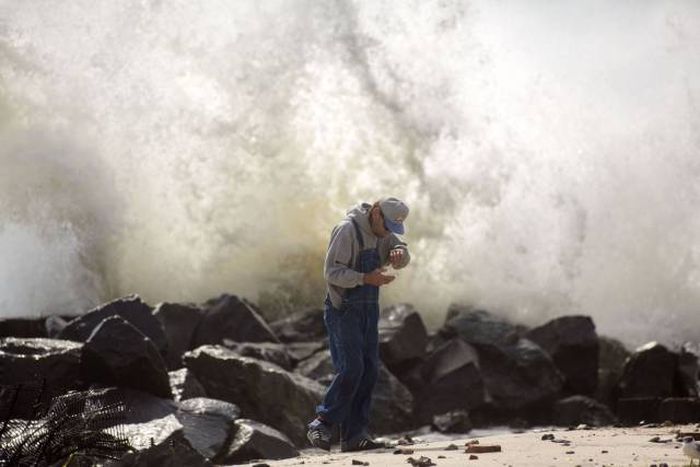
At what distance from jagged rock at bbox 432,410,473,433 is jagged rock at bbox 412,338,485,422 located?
453mm

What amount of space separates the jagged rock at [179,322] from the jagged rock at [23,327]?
1401 millimetres

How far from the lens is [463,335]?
1497cm

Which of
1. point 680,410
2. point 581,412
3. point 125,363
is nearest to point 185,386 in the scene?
point 125,363

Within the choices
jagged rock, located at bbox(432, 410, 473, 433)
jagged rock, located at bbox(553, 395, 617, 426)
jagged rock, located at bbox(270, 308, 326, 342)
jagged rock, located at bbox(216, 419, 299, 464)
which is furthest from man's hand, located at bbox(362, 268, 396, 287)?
jagged rock, located at bbox(270, 308, 326, 342)

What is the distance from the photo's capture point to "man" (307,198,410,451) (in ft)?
26.2

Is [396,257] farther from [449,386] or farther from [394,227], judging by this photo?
[449,386]

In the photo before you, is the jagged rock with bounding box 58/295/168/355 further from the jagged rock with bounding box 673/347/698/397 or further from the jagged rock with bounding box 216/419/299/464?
the jagged rock with bounding box 673/347/698/397

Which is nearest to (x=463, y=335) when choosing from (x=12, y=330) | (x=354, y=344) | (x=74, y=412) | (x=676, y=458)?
(x=12, y=330)

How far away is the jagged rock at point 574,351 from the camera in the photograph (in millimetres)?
15039

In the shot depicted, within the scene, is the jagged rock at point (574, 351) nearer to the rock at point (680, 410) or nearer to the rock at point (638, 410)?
the rock at point (638, 410)

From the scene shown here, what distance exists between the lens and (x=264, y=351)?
12609 mm

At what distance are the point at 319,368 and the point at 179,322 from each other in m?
1.95

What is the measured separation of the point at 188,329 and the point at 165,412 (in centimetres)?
475

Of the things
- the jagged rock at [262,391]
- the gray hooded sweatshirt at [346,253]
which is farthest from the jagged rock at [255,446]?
the gray hooded sweatshirt at [346,253]
